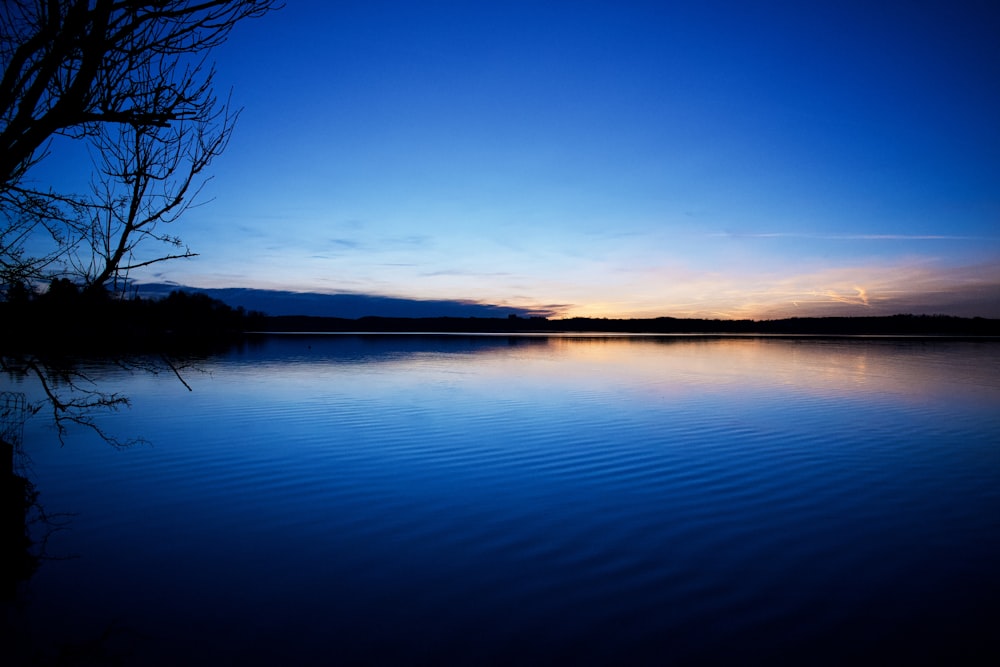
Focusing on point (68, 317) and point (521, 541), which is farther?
point (521, 541)

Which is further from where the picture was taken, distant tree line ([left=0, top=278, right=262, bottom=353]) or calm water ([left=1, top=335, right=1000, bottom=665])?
calm water ([left=1, top=335, right=1000, bottom=665])

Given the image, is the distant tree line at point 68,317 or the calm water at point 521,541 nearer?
the distant tree line at point 68,317

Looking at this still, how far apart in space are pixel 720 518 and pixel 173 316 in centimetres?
601

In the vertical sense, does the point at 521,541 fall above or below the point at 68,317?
below

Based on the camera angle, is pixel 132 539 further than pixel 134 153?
Yes

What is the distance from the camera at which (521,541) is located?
231 inches

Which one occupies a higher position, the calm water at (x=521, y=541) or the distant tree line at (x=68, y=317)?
the distant tree line at (x=68, y=317)

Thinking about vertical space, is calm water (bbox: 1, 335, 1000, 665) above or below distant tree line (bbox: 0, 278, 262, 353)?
below

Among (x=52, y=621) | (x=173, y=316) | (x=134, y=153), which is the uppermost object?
(x=134, y=153)

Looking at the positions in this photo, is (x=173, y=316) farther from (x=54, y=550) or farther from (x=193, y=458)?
(x=193, y=458)

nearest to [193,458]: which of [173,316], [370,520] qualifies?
[370,520]

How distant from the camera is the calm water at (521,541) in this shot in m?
4.04

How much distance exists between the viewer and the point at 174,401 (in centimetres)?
1570

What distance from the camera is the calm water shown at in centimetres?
404
